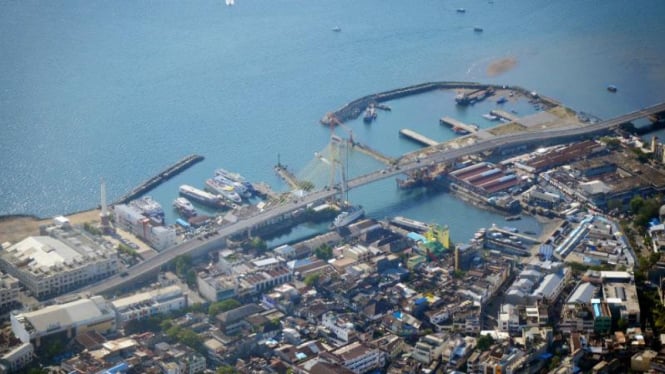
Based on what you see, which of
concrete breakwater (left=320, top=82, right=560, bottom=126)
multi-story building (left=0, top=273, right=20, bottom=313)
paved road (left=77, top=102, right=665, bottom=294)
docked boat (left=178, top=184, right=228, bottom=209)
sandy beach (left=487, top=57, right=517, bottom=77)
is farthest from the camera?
sandy beach (left=487, top=57, right=517, bottom=77)

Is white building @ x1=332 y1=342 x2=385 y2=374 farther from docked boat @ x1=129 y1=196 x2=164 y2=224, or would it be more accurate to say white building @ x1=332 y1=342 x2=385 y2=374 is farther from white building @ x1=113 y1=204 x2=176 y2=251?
docked boat @ x1=129 y1=196 x2=164 y2=224

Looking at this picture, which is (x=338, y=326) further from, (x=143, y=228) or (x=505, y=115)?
(x=505, y=115)

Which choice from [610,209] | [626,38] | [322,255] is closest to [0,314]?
[322,255]

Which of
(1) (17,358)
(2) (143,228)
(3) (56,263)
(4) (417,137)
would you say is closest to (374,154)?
(4) (417,137)

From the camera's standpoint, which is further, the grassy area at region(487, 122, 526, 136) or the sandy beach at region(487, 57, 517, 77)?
the sandy beach at region(487, 57, 517, 77)

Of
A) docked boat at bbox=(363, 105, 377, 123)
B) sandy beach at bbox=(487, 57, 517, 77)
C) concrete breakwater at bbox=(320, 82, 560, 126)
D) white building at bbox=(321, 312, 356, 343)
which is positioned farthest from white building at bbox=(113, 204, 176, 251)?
sandy beach at bbox=(487, 57, 517, 77)

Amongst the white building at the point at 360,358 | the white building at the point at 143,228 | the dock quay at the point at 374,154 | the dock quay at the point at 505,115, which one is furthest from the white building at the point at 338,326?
the dock quay at the point at 505,115
